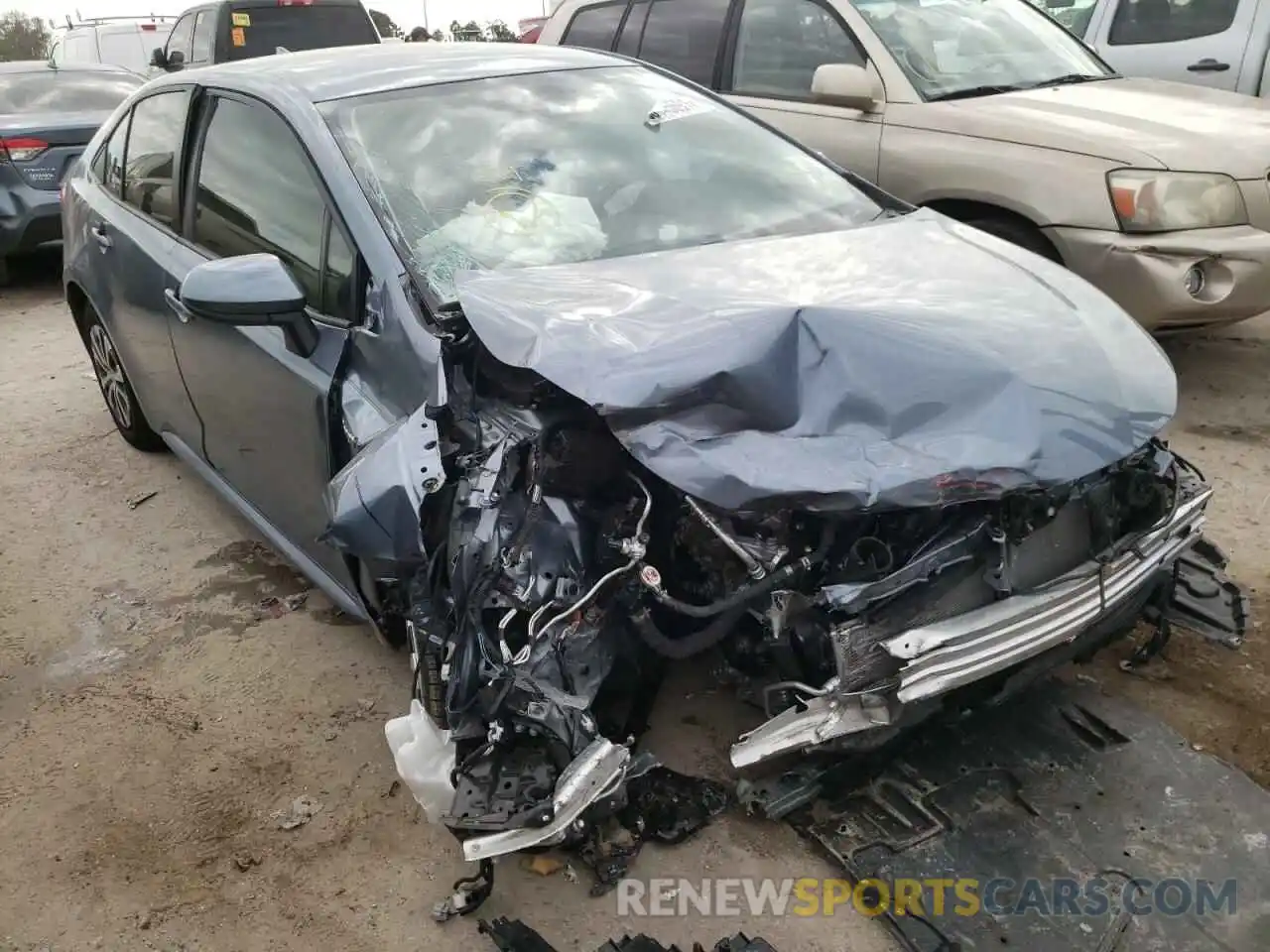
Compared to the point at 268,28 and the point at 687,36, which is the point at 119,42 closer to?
the point at 268,28

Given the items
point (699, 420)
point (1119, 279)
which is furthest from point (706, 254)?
point (1119, 279)

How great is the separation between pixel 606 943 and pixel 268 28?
1001 cm

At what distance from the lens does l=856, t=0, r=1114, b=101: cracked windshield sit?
4586 mm

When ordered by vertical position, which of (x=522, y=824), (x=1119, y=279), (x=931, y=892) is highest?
(x=1119, y=279)

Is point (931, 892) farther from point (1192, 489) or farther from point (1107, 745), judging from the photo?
point (1192, 489)

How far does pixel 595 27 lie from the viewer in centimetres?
588

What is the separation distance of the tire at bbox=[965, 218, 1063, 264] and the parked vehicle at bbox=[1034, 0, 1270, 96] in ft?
9.39

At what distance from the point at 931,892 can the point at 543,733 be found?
902mm

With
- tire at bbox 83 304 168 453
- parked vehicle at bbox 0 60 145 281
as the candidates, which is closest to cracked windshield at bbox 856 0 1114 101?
tire at bbox 83 304 168 453

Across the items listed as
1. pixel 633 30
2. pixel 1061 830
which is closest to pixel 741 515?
pixel 1061 830

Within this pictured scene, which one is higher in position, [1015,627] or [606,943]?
[1015,627]

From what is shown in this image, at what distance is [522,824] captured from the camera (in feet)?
6.34

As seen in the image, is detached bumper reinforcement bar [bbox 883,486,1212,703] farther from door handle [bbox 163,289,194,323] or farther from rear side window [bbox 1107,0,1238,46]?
rear side window [bbox 1107,0,1238,46]

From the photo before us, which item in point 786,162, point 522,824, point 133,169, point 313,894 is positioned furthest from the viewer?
point 133,169
